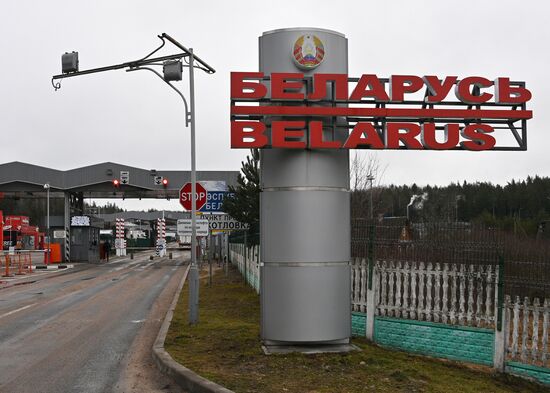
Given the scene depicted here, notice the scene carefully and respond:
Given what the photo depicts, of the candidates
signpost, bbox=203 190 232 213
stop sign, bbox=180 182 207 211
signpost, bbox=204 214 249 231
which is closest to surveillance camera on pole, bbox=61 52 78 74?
stop sign, bbox=180 182 207 211

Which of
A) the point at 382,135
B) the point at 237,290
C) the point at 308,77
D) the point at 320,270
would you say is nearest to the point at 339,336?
the point at 320,270

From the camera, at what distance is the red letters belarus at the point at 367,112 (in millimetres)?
9281

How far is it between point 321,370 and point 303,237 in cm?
217

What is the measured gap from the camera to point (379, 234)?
412 inches

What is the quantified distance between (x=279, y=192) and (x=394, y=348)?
3419 mm

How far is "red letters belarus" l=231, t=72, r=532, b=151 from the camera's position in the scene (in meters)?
9.28

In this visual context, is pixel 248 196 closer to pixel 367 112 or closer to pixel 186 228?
pixel 186 228

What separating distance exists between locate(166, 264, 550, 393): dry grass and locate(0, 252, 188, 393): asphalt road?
2.45 ft

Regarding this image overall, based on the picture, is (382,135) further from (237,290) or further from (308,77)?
(237,290)

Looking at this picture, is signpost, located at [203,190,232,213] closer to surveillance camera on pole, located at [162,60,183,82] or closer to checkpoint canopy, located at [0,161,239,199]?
surveillance camera on pole, located at [162,60,183,82]

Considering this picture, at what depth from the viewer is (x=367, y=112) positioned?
9.44 metres

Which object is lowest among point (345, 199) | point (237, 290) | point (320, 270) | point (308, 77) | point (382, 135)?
point (237, 290)

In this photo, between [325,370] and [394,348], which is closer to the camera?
[325,370]

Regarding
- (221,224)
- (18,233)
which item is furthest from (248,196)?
(18,233)
